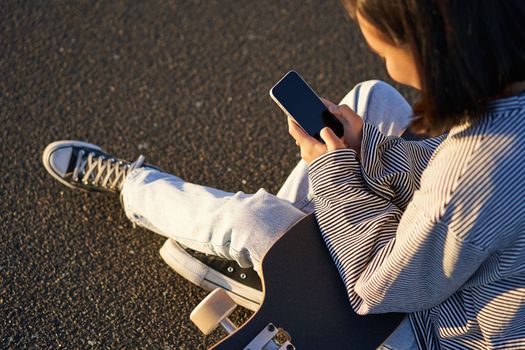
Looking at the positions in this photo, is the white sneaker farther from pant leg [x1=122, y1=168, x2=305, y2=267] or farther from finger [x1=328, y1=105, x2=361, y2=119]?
finger [x1=328, y1=105, x2=361, y2=119]

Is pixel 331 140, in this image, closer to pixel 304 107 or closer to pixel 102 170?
pixel 304 107

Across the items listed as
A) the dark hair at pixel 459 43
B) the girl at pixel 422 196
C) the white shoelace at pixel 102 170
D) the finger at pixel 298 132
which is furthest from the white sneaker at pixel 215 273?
the dark hair at pixel 459 43

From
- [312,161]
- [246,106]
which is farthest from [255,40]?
[312,161]

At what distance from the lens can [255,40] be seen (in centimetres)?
216

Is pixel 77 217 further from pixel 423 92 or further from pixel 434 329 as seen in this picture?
pixel 423 92

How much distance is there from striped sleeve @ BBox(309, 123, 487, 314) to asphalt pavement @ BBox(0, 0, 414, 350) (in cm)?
52

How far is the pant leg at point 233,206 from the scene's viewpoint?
1329 mm

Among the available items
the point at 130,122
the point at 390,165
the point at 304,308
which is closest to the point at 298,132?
the point at 390,165

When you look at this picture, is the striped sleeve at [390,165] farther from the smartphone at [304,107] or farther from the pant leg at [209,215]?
the pant leg at [209,215]

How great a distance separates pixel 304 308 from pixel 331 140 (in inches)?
13.1

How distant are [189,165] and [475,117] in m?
1.10

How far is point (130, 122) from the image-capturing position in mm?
1938

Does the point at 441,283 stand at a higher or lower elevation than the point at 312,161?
lower

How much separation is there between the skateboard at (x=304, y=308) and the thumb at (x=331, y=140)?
171 millimetres
